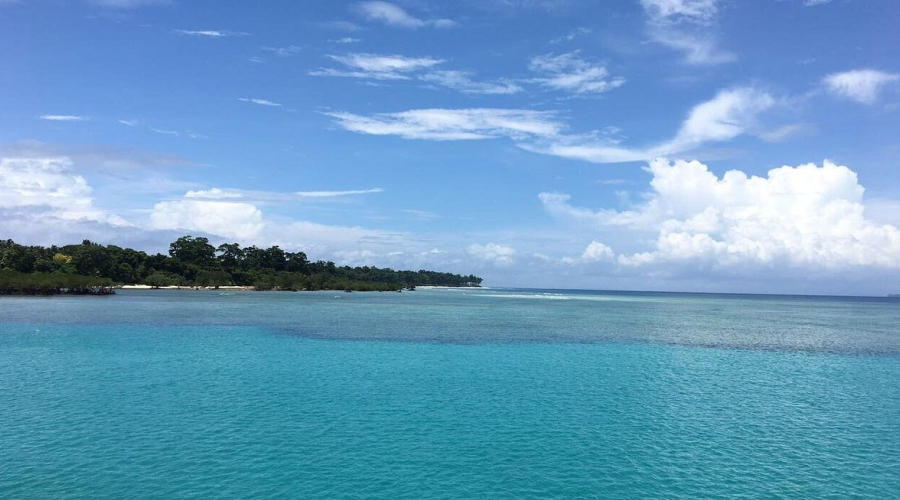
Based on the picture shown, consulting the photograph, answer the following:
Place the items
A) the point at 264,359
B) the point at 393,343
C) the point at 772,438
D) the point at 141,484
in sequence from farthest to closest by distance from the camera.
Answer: the point at 393,343 → the point at 264,359 → the point at 772,438 → the point at 141,484

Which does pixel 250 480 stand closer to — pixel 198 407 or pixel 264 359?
pixel 198 407

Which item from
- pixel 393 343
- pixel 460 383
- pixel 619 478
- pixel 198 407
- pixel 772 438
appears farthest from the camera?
pixel 393 343

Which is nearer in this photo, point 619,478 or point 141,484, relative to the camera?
point 141,484

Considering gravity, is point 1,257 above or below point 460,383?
above

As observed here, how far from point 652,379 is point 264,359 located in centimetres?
2808

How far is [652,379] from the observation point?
37938 mm

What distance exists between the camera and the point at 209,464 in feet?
65.5

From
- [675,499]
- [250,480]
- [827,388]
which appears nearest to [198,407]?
[250,480]

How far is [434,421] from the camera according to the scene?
26516 mm

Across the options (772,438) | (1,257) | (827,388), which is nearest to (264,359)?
(772,438)

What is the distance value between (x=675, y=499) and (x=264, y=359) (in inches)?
1287

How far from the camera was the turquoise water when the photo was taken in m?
19.1

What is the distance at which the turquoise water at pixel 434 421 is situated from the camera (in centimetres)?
1909

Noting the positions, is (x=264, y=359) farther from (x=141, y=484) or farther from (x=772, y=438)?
(x=772, y=438)
